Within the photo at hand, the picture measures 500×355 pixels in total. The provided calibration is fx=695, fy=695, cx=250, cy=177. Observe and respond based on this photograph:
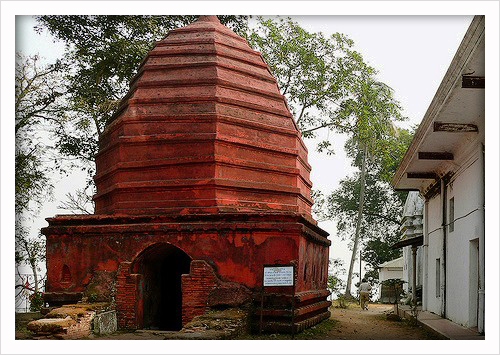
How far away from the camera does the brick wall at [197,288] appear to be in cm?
1102

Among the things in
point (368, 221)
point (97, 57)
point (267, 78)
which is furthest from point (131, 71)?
point (368, 221)

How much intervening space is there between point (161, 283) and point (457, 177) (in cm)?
580

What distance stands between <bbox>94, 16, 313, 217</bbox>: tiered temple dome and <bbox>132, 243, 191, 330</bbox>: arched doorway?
825mm

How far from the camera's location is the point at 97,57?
19641 mm

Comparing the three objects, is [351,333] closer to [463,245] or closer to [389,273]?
[463,245]

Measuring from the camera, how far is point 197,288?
11078mm

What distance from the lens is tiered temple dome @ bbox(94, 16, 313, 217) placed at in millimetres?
12094

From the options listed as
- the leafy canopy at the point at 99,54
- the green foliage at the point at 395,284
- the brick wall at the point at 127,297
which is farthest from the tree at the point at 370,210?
the brick wall at the point at 127,297

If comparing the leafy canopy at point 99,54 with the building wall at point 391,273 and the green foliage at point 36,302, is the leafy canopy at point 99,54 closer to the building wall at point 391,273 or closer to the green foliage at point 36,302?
the green foliage at point 36,302

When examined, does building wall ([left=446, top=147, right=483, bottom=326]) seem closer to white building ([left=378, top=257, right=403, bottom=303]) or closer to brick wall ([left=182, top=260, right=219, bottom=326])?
brick wall ([left=182, top=260, right=219, bottom=326])

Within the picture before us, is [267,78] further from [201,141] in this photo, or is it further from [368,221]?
[368,221]

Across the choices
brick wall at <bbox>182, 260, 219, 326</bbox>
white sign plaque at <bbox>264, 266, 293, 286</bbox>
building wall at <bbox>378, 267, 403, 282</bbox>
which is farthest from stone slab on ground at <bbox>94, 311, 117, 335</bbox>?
building wall at <bbox>378, 267, 403, 282</bbox>

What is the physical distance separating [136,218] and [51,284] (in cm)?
194

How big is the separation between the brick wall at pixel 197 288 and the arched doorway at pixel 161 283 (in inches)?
33.0
